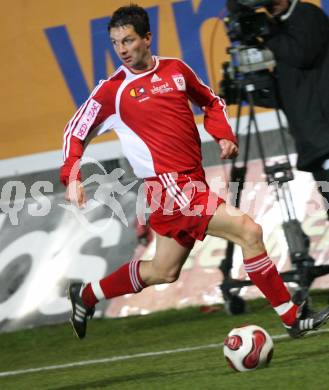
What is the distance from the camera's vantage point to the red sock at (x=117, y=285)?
258 inches

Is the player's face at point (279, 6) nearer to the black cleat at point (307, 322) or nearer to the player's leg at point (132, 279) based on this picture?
the player's leg at point (132, 279)

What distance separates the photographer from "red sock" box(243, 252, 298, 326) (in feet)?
19.2

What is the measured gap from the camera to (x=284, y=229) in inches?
305

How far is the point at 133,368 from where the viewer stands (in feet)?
20.6

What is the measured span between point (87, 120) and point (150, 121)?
36 centimetres

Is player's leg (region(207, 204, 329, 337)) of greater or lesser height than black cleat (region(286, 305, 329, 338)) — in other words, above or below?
above

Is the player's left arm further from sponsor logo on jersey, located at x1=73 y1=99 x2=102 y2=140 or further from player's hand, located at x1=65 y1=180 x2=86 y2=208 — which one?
player's hand, located at x1=65 y1=180 x2=86 y2=208

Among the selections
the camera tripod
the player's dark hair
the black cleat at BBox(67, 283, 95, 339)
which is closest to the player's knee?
the player's dark hair

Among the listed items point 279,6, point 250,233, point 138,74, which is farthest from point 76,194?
point 279,6

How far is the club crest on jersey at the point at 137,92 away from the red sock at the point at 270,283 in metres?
1.09

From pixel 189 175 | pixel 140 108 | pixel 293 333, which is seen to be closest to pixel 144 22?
pixel 140 108

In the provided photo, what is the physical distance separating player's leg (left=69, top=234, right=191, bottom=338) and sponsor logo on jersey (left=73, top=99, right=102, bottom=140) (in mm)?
710

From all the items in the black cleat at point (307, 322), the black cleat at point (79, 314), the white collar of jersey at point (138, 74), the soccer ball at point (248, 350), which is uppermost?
the white collar of jersey at point (138, 74)

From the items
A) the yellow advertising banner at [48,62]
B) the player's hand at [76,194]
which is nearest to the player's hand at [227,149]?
the player's hand at [76,194]
